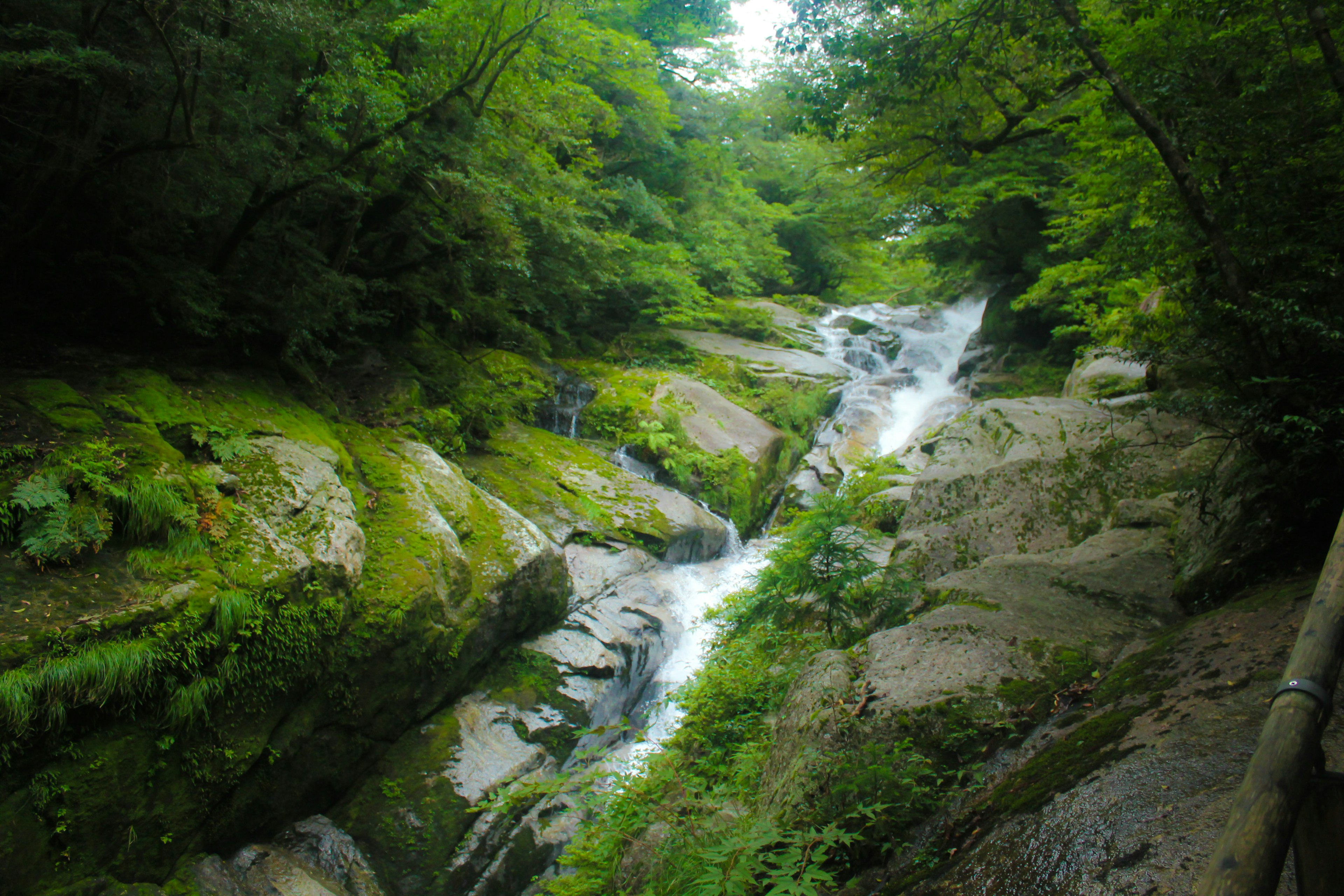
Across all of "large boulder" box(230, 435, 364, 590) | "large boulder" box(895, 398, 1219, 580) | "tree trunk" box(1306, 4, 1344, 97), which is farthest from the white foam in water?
"large boulder" box(230, 435, 364, 590)

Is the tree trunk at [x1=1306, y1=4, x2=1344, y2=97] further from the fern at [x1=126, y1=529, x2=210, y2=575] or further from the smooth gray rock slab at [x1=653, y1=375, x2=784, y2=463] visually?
the smooth gray rock slab at [x1=653, y1=375, x2=784, y2=463]

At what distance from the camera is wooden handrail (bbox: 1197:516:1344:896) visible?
102 cm

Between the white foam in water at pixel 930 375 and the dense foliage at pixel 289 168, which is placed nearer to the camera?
the dense foliage at pixel 289 168

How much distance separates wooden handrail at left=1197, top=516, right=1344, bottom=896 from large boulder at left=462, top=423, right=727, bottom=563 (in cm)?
789

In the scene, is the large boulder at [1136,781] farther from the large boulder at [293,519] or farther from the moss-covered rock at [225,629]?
the large boulder at [293,519]

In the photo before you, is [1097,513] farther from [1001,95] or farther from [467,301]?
[467,301]

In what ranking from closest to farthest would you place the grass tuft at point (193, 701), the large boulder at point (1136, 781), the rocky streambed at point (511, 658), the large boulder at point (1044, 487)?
the large boulder at point (1136, 781)
the rocky streambed at point (511, 658)
the grass tuft at point (193, 701)
the large boulder at point (1044, 487)

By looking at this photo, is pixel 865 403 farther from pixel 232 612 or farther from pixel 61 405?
pixel 61 405

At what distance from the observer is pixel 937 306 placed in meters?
23.4

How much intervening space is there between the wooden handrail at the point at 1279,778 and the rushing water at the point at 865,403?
183 inches

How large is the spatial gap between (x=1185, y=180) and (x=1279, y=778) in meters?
4.03

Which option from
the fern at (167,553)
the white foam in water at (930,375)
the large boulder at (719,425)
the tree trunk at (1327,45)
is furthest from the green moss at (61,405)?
the white foam in water at (930,375)

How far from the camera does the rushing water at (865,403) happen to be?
24.5ft

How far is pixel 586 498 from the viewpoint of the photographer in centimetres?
959
